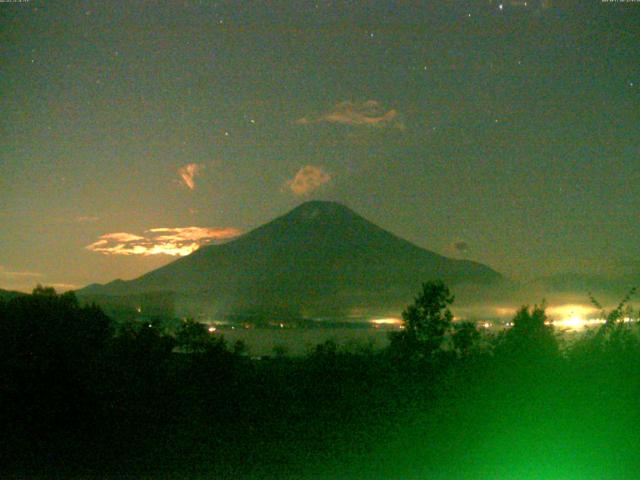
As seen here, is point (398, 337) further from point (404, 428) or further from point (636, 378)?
point (636, 378)

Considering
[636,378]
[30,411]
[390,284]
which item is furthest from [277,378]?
[390,284]

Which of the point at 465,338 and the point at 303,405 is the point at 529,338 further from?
the point at 303,405

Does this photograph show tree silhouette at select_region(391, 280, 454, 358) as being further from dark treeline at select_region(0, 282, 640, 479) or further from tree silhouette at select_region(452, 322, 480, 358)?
dark treeline at select_region(0, 282, 640, 479)

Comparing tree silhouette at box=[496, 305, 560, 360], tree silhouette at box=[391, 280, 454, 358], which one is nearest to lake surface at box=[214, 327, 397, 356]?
tree silhouette at box=[391, 280, 454, 358]

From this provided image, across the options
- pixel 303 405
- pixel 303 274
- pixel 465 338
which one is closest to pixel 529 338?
pixel 465 338

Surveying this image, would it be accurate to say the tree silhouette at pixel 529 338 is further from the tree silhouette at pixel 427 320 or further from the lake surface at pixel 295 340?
the lake surface at pixel 295 340

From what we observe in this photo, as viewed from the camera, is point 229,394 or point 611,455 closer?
point 611,455
